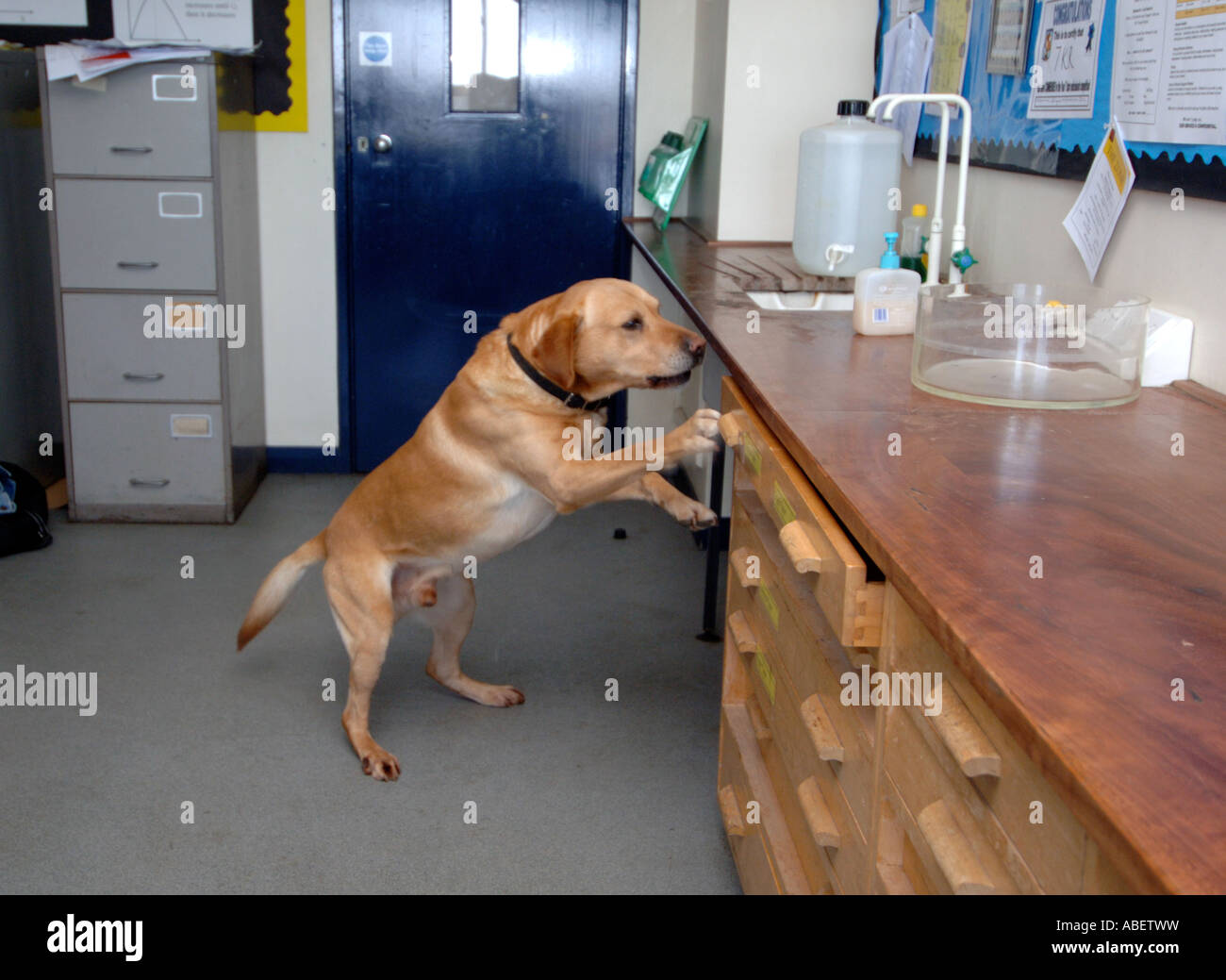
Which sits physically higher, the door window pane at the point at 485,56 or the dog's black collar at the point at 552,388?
the door window pane at the point at 485,56

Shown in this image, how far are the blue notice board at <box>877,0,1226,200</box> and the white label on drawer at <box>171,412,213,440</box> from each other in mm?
2378

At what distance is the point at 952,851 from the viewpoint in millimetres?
1008

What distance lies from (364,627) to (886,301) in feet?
4.02

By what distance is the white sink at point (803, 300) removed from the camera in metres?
2.88

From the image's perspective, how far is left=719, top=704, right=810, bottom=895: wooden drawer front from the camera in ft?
5.51

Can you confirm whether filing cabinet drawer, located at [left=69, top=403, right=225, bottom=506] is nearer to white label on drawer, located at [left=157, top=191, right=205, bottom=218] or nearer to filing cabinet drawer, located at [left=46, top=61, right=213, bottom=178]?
white label on drawer, located at [left=157, top=191, right=205, bottom=218]

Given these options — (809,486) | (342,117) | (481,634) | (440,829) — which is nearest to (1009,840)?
(809,486)

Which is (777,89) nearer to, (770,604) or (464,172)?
(464,172)

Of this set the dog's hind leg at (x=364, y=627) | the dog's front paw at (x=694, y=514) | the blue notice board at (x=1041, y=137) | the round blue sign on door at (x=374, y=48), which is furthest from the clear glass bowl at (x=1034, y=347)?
the round blue sign on door at (x=374, y=48)

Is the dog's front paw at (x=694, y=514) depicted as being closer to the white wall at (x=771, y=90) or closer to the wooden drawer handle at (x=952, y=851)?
the wooden drawer handle at (x=952, y=851)

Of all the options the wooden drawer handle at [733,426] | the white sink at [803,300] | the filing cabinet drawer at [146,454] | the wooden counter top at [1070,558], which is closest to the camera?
the wooden counter top at [1070,558]

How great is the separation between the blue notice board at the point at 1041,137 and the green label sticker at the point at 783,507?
2.62 feet

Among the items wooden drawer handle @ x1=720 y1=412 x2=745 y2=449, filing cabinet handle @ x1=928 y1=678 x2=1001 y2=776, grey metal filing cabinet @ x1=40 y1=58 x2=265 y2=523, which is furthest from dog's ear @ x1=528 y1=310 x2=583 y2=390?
grey metal filing cabinet @ x1=40 y1=58 x2=265 y2=523
